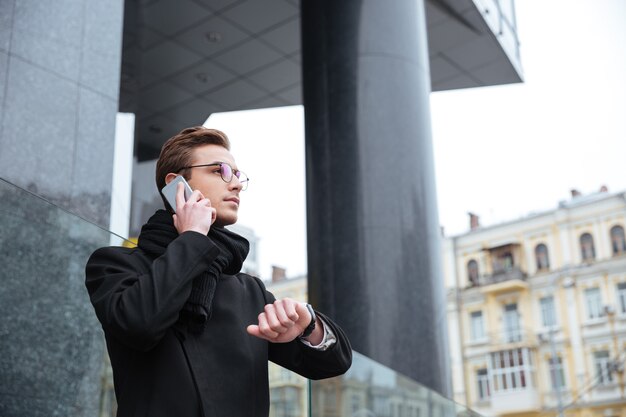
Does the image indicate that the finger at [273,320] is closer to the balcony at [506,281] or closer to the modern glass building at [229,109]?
the modern glass building at [229,109]

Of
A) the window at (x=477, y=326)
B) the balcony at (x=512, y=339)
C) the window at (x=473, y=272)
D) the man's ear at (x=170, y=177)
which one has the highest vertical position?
the window at (x=473, y=272)

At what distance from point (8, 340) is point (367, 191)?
497 cm

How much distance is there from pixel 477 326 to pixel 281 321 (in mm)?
51266

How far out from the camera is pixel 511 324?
50500 millimetres

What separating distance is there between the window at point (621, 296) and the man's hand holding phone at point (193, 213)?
47538mm

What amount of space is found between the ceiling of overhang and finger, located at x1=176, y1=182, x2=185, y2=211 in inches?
363

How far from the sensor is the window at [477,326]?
168ft

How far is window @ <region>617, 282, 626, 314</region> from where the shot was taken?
4659 centimetres

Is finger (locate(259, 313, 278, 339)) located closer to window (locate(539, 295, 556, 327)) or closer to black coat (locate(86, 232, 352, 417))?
black coat (locate(86, 232, 352, 417))

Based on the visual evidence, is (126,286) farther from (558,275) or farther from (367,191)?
(558,275)

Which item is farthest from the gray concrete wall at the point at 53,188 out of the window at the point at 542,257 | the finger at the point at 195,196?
the window at the point at 542,257

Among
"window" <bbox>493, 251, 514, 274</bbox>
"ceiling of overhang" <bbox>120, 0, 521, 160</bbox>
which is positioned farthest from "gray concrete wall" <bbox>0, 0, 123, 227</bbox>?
"window" <bbox>493, 251, 514, 274</bbox>

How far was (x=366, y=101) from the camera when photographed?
27.5 ft

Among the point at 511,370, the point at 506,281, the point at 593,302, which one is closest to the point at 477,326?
the point at 506,281
